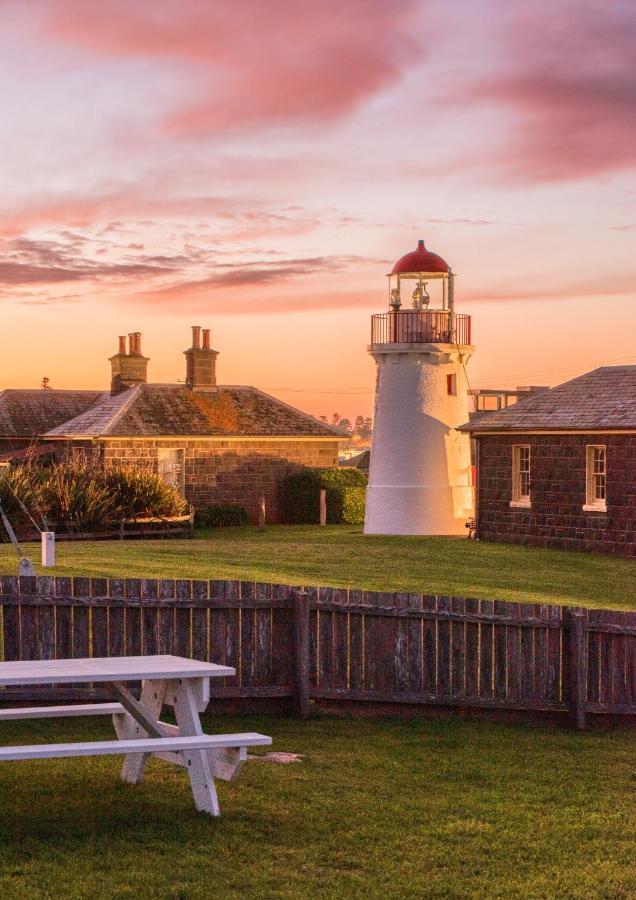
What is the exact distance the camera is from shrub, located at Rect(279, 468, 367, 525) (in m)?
44.2

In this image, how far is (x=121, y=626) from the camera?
10.8 m

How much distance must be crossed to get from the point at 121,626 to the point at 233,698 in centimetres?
110

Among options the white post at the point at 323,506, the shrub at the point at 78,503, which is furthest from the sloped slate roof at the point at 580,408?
the white post at the point at 323,506

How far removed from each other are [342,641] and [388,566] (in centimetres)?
1400

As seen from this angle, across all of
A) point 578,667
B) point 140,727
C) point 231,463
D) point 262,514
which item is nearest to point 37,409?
point 231,463

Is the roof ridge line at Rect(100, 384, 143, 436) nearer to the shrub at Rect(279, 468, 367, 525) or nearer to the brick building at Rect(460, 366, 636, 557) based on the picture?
the shrub at Rect(279, 468, 367, 525)

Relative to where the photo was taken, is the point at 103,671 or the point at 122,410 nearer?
the point at 103,671

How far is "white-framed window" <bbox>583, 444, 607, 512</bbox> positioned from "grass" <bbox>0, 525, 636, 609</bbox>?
140 cm

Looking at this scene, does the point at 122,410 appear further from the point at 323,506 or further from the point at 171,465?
the point at 323,506

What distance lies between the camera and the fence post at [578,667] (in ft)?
37.6

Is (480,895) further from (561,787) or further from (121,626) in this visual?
(121,626)

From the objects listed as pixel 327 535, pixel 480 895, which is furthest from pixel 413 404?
pixel 480 895

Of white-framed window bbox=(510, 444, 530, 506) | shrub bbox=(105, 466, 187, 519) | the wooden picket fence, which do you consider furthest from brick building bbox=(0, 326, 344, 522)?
the wooden picket fence

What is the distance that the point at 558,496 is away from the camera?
31641mm
